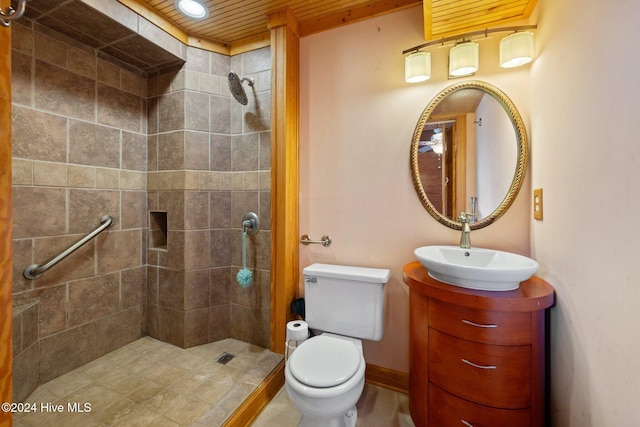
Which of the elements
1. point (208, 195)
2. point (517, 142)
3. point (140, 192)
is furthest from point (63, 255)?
point (517, 142)

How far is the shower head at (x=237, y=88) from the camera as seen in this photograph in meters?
1.65

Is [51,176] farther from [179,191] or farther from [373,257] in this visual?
[373,257]

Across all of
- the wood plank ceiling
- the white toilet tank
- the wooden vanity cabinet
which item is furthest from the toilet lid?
the wood plank ceiling

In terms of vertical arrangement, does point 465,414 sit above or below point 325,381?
below

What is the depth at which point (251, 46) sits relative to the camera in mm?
1899

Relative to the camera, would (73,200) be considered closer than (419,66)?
No

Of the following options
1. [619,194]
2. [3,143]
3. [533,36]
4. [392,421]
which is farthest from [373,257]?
[3,143]

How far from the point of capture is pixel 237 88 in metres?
1.71

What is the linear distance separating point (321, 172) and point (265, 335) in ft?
4.18

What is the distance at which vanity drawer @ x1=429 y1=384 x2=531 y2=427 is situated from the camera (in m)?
1.03

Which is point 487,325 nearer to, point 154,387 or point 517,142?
point 517,142

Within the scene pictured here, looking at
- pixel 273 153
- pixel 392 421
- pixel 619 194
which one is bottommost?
pixel 392 421

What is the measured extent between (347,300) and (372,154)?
37.3 inches

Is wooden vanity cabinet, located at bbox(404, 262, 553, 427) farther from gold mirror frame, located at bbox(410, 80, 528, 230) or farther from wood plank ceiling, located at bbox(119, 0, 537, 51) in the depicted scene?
wood plank ceiling, located at bbox(119, 0, 537, 51)
